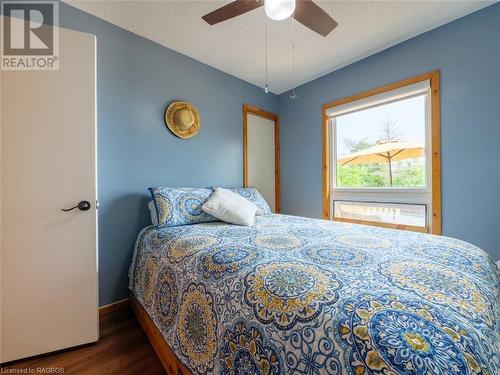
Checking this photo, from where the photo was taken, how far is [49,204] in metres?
1.36

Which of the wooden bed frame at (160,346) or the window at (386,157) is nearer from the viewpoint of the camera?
the wooden bed frame at (160,346)

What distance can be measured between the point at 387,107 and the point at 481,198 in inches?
48.4

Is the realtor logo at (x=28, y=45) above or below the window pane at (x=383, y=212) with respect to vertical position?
above

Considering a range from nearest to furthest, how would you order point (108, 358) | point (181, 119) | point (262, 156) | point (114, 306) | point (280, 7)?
point (280, 7) < point (108, 358) < point (114, 306) < point (181, 119) < point (262, 156)

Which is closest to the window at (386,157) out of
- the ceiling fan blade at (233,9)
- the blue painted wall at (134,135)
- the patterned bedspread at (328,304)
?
the patterned bedspread at (328,304)

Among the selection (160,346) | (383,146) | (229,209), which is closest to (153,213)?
(229,209)

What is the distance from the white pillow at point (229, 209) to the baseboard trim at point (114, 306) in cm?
107

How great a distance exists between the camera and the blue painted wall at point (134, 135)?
1833 mm

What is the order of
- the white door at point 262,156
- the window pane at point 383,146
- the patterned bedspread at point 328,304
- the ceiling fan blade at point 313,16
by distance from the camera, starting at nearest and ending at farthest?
the patterned bedspread at point 328,304 < the ceiling fan blade at point 313,16 < the window pane at point 383,146 < the white door at point 262,156

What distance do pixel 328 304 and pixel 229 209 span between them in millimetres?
1354

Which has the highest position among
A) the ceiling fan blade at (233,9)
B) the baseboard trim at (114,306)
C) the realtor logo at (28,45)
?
the ceiling fan blade at (233,9)

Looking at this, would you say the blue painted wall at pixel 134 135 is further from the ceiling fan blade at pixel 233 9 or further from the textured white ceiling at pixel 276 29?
the ceiling fan blade at pixel 233 9

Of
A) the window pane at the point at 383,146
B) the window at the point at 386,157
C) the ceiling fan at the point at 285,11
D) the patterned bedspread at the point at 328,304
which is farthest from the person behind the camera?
the window pane at the point at 383,146

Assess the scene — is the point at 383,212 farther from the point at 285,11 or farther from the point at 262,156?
the point at 285,11
